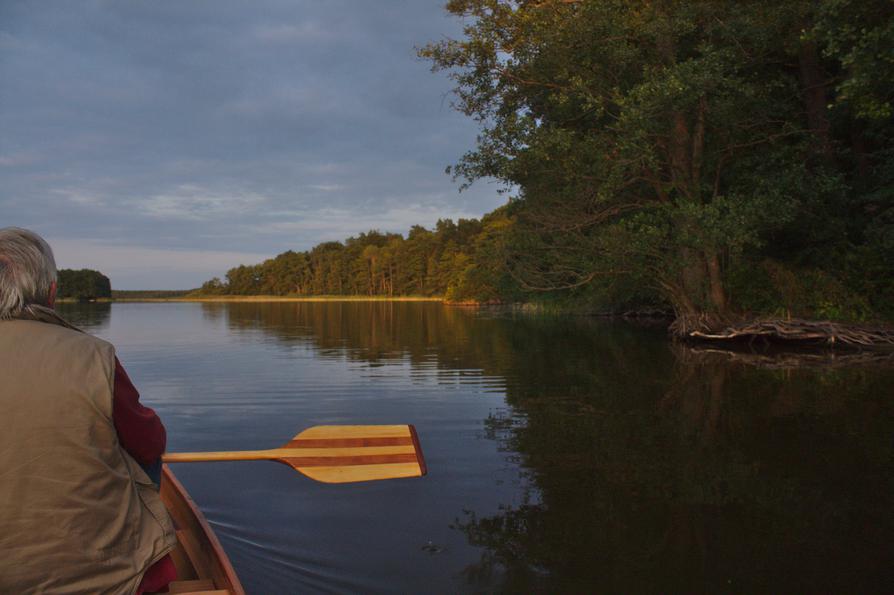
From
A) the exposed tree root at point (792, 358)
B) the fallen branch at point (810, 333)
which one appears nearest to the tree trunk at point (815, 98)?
the fallen branch at point (810, 333)

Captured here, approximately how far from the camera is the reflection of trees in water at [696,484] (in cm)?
387

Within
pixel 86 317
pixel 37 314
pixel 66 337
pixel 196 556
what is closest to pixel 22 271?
pixel 37 314

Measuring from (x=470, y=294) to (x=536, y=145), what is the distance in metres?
50.2

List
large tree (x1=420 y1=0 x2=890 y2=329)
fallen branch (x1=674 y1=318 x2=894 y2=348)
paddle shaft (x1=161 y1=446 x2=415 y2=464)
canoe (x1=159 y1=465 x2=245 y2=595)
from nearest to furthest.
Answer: canoe (x1=159 y1=465 x2=245 y2=595) < paddle shaft (x1=161 y1=446 x2=415 y2=464) < large tree (x1=420 y1=0 x2=890 y2=329) < fallen branch (x1=674 y1=318 x2=894 y2=348)

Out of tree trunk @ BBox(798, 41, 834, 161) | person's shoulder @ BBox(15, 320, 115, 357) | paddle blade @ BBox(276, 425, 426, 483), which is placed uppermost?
tree trunk @ BBox(798, 41, 834, 161)

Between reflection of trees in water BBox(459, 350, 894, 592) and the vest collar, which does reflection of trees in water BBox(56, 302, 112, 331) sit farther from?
the vest collar

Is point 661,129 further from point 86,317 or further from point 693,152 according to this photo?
point 86,317

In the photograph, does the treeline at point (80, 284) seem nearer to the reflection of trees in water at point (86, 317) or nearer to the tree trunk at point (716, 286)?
the reflection of trees in water at point (86, 317)

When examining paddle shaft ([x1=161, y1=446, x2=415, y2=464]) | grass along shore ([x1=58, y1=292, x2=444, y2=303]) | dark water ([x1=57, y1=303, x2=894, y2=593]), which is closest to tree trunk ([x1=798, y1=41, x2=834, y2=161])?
dark water ([x1=57, y1=303, x2=894, y2=593])

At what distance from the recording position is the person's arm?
6.74 feet

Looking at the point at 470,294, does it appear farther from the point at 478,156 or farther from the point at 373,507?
the point at 373,507

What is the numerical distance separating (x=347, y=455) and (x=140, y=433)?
90.3 inches

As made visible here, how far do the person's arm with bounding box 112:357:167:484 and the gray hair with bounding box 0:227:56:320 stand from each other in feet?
1.28

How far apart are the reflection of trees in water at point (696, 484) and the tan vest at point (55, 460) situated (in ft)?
8.14
